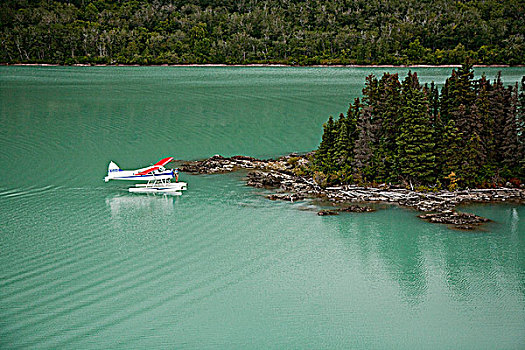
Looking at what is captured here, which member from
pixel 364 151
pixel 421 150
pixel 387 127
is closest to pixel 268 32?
pixel 387 127

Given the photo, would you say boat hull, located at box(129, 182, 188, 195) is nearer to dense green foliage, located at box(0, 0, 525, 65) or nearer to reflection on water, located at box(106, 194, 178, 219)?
reflection on water, located at box(106, 194, 178, 219)

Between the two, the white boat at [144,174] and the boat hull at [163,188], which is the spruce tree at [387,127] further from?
the white boat at [144,174]

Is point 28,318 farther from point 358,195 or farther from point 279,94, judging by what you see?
point 279,94

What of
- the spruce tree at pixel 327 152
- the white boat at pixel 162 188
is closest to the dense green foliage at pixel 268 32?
the spruce tree at pixel 327 152

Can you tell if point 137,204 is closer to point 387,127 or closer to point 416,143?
point 387,127

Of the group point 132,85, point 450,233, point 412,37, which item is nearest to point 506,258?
point 450,233

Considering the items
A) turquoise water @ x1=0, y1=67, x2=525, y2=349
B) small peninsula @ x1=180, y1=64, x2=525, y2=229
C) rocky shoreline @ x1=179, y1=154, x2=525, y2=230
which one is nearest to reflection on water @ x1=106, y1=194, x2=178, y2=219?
turquoise water @ x1=0, y1=67, x2=525, y2=349
